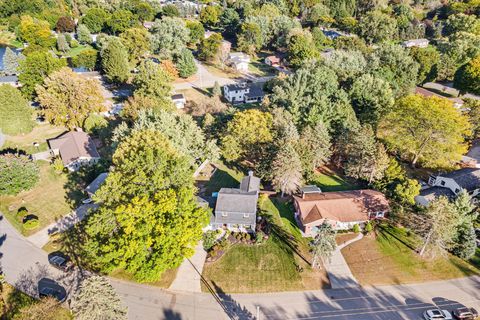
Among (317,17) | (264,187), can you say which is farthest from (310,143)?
(317,17)

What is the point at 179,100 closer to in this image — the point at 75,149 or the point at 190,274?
the point at 75,149

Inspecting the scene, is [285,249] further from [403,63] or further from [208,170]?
[403,63]

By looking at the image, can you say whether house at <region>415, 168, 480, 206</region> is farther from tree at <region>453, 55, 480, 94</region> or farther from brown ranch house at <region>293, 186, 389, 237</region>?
tree at <region>453, 55, 480, 94</region>

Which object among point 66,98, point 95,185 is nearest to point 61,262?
point 95,185

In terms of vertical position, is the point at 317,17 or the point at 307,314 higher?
the point at 317,17

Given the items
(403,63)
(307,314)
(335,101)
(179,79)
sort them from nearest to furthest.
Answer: (307,314) → (335,101) → (403,63) → (179,79)

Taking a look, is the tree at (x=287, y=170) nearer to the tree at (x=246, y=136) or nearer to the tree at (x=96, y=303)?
the tree at (x=246, y=136)

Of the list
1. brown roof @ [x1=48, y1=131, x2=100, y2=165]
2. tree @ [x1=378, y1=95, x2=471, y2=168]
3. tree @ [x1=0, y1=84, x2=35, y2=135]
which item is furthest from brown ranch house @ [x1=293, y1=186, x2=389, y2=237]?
tree @ [x1=0, y1=84, x2=35, y2=135]
